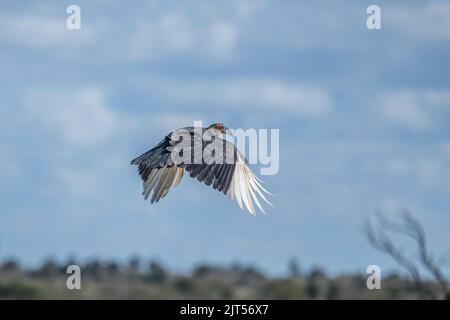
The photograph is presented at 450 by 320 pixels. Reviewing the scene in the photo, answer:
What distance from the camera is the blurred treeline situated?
6384 cm

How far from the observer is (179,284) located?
2793 inches

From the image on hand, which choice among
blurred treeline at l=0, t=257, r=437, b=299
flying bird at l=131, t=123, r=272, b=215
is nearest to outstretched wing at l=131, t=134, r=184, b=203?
flying bird at l=131, t=123, r=272, b=215

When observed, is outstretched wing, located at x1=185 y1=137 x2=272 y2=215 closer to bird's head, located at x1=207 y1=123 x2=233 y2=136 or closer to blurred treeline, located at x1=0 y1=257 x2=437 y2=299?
bird's head, located at x1=207 y1=123 x2=233 y2=136

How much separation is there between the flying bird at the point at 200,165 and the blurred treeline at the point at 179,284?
3618 centimetres

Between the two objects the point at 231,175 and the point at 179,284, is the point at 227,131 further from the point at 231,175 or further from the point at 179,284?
the point at 179,284

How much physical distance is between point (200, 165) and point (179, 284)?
48.7 meters

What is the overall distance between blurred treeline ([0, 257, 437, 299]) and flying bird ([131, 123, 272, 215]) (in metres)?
36.2

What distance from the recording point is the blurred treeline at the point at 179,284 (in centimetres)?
6384

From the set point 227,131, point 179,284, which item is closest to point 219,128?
point 227,131

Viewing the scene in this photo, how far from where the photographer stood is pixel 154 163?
74.5ft

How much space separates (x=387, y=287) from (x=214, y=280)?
13710 mm
